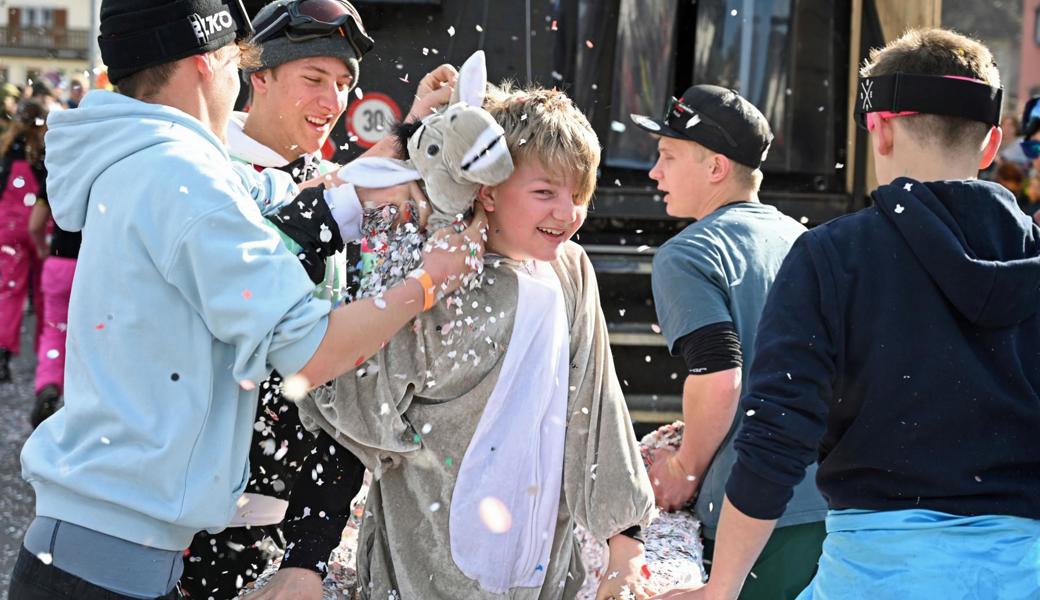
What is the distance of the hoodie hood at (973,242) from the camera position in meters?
1.99

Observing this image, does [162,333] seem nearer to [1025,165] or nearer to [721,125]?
[721,125]

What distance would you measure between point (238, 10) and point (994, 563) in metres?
1.61

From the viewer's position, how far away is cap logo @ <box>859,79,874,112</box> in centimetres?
219

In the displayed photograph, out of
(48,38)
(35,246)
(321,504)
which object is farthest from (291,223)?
(48,38)

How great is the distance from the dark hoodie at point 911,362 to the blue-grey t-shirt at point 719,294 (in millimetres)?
790

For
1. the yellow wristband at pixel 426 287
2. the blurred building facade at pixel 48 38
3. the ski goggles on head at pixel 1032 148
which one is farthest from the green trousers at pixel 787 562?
the blurred building facade at pixel 48 38

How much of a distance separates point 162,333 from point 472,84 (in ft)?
2.57

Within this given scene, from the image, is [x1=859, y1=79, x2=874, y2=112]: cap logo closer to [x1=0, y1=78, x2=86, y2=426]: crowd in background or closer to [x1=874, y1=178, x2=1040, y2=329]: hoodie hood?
[x1=874, y1=178, x2=1040, y2=329]: hoodie hood

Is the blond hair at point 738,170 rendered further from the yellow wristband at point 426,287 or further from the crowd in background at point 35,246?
the crowd in background at point 35,246

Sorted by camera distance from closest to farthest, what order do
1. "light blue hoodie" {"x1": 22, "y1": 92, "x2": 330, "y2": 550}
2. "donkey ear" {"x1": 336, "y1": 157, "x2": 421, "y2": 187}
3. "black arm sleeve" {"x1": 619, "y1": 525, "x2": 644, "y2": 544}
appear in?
"light blue hoodie" {"x1": 22, "y1": 92, "x2": 330, "y2": 550} < "donkey ear" {"x1": 336, "y1": 157, "x2": 421, "y2": 187} < "black arm sleeve" {"x1": 619, "y1": 525, "x2": 644, "y2": 544}

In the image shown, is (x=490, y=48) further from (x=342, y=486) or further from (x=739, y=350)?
(x=342, y=486)

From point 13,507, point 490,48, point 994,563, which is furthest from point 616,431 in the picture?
point 13,507

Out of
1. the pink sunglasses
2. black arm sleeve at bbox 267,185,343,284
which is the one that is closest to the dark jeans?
black arm sleeve at bbox 267,185,343,284

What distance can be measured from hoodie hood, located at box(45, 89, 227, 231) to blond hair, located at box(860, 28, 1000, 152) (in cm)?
121
